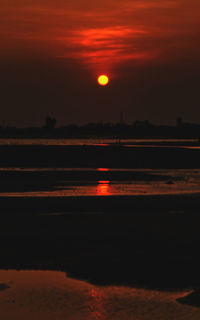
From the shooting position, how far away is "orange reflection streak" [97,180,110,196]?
1145 inches

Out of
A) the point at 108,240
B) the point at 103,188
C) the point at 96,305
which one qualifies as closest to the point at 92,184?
the point at 103,188

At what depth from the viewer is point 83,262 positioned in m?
13.9

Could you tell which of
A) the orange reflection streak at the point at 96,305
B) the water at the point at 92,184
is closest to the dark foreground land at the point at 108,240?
the orange reflection streak at the point at 96,305

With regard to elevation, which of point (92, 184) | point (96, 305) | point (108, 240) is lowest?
point (96, 305)

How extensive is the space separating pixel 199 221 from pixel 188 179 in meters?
18.1

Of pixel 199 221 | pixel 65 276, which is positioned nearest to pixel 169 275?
pixel 65 276

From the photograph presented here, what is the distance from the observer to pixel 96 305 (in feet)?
35.3

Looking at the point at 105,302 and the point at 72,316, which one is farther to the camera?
the point at 105,302

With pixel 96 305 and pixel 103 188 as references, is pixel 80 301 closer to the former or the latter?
pixel 96 305

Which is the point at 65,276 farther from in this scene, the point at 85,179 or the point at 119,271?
the point at 85,179

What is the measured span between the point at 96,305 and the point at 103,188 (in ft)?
68.9

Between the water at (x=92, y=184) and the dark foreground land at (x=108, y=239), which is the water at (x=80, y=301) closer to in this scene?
the dark foreground land at (x=108, y=239)

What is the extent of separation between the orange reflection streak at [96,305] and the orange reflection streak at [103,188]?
56.0 ft

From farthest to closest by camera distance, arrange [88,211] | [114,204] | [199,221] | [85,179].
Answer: [85,179]
[114,204]
[88,211]
[199,221]
